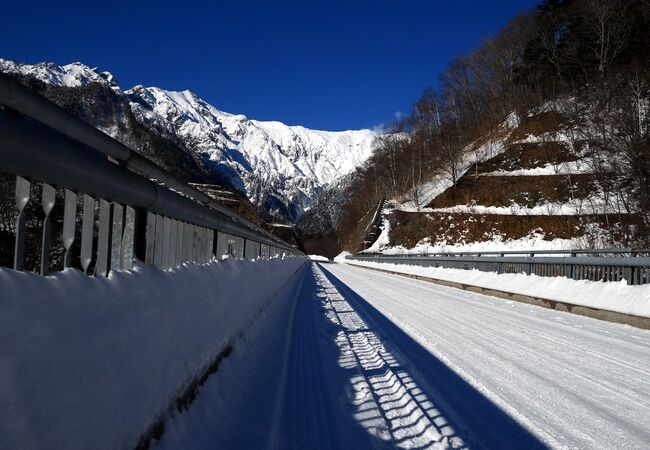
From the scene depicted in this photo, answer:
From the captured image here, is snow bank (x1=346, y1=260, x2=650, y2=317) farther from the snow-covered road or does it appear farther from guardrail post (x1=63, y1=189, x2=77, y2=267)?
guardrail post (x1=63, y1=189, x2=77, y2=267)

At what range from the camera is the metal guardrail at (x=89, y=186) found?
5.25 feet

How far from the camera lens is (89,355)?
5.58ft

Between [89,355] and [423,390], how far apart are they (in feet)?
10.6

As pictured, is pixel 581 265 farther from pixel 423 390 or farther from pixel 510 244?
pixel 510 244

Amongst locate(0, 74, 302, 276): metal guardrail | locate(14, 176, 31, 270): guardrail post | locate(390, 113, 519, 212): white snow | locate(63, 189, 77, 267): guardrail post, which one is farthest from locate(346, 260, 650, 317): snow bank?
locate(390, 113, 519, 212): white snow

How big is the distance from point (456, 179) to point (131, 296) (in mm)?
56485

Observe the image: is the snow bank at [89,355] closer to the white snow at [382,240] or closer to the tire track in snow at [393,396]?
the tire track in snow at [393,396]

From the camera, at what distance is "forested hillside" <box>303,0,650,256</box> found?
31297 mm

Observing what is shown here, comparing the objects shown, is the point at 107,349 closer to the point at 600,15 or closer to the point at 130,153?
the point at 130,153

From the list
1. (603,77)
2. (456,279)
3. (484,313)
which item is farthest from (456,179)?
(484,313)

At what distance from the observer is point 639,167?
22.9 m

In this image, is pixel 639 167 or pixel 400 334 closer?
pixel 400 334

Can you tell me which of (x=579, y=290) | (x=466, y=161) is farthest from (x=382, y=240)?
(x=579, y=290)

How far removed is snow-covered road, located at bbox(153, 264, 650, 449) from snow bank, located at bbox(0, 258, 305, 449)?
446 millimetres
